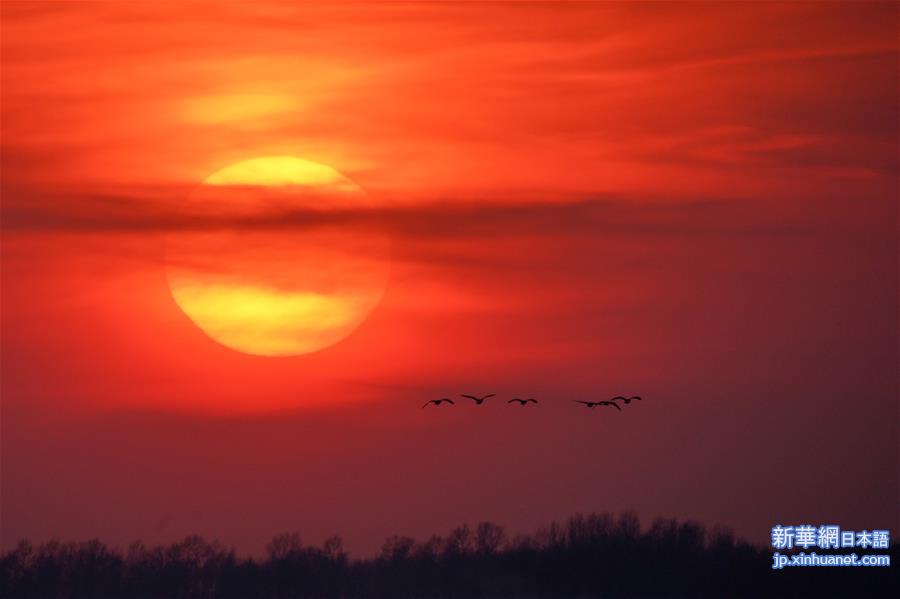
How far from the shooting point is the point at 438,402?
18962cm

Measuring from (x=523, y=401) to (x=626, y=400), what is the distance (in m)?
9.10

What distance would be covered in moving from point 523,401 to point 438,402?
6108 mm

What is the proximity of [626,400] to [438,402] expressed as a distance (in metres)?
15.0

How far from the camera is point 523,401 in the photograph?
191 m

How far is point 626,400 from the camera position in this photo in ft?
644
